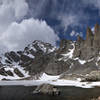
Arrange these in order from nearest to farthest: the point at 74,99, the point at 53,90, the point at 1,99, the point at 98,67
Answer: the point at 74,99, the point at 1,99, the point at 53,90, the point at 98,67

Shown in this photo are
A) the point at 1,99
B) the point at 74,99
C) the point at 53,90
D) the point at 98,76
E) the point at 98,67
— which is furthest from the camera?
the point at 98,67

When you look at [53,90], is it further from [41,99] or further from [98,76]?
[98,76]

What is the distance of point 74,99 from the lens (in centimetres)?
3928

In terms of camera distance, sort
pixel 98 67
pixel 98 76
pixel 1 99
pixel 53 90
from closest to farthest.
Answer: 1. pixel 1 99
2. pixel 53 90
3. pixel 98 76
4. pixel 98 67

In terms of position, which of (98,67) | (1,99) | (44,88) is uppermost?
(98,67)

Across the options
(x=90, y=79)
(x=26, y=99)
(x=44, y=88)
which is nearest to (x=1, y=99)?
(x=26, y=99)

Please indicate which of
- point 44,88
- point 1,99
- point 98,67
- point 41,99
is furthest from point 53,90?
point 98,67

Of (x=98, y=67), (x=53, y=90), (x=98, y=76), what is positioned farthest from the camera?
(x=98, y=67)

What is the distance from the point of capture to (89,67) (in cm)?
19900

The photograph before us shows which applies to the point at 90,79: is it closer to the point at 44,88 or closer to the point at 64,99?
the point at 44,88

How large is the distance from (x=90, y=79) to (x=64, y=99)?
88156 millimetres

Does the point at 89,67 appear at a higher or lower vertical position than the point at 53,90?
higher

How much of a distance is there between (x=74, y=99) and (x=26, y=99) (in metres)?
13.7

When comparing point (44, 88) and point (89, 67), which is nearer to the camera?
point (44, 88)
